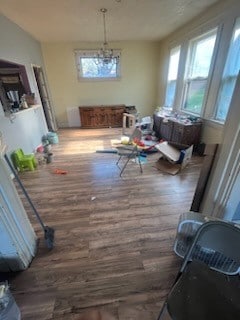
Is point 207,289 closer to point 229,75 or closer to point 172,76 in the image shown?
point 229,75

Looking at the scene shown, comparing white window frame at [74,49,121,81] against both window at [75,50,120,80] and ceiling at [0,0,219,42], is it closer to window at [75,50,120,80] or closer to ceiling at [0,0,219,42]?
window at [75,50,120,80]

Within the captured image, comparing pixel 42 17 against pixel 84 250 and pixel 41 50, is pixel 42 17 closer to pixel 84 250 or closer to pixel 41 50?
pixel 41 50

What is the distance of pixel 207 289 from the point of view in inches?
35.0

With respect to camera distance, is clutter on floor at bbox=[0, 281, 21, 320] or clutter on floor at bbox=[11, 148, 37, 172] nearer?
clutter on floor at bbox=[0, 281, 21, 320]

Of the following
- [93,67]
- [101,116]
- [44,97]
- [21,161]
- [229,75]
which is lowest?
[21,161]

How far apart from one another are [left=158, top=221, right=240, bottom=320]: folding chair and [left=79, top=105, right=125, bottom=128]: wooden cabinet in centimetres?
534

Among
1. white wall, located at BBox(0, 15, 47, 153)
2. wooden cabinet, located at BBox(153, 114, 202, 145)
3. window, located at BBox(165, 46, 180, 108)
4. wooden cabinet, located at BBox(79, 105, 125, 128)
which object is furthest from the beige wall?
wooden cabinet, located at BBox(153, 114, 202, 145)

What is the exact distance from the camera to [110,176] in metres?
2.84

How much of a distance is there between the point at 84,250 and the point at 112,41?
5.98m

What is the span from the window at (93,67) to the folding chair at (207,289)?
5715 millimetres

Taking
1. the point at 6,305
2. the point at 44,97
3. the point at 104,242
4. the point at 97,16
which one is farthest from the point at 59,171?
the point at 44,97

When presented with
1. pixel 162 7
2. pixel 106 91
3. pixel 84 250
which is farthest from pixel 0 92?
pixel 106 91

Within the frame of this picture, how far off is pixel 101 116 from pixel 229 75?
388 cm

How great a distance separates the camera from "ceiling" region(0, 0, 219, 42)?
9.33 feet
